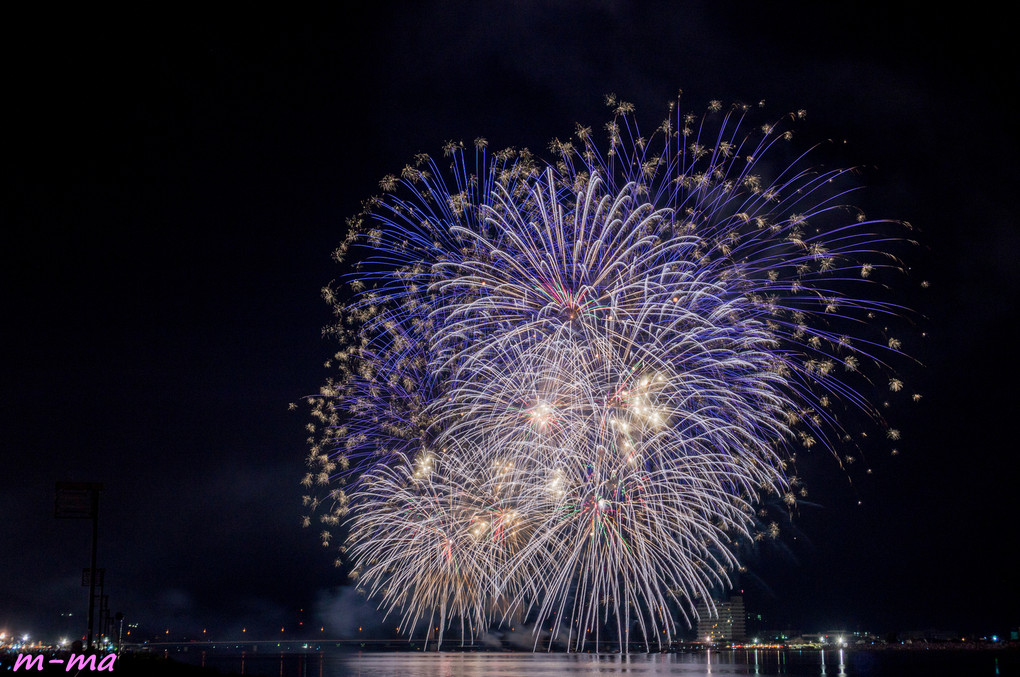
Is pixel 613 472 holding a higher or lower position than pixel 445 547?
higher

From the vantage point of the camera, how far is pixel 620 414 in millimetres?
29078

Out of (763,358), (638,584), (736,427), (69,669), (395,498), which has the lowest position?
(69,669)

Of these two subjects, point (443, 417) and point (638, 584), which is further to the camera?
point (443, 417)

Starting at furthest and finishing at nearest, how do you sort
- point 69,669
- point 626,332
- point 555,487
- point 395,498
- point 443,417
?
point 395,498 < point 443,417 < point 555,487 < point 626,332 < point 69,669

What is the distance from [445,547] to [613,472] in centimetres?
1119

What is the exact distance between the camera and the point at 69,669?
25.6m

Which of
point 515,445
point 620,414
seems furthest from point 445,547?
point 620,414

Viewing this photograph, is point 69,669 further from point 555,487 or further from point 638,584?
point 638,584

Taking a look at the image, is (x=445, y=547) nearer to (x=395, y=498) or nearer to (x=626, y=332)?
(x=395, y=498)

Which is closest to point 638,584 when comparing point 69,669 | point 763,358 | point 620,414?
point 620,414

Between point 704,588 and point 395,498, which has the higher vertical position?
point 395,498

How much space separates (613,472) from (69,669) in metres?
19.3

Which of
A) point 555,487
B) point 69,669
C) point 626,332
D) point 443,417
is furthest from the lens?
point 443,417

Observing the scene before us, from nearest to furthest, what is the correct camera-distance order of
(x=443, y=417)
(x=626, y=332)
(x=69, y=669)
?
1. (x=69, y=669)
2. (x=626, y=332)
3. (x=443, y=417)
